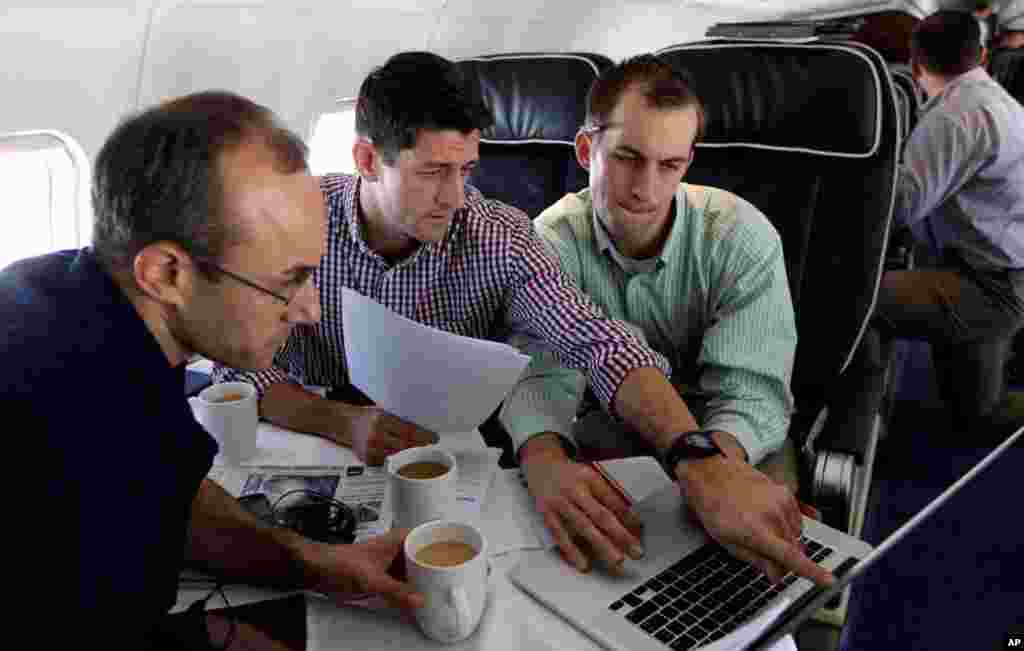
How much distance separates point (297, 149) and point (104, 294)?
0.25m

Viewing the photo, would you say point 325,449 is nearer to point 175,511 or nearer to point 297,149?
point 175,511

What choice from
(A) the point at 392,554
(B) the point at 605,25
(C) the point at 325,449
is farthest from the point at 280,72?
(B) the point at 605,25

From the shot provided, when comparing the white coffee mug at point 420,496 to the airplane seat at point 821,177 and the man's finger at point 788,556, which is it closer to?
the man's finger at point 788,556

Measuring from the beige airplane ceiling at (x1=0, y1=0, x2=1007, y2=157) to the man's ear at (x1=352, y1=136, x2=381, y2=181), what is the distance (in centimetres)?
64

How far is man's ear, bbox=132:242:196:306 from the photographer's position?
788mm

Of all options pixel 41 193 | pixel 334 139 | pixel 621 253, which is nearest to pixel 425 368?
pixel 621 253

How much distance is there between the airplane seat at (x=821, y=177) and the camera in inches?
63.5

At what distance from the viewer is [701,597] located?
2.95ft

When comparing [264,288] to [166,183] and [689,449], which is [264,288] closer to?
[166,183]

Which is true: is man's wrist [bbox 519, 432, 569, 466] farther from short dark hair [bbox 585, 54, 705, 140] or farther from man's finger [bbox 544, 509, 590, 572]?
short dark hair [bbox 585, 54, 705, 140]

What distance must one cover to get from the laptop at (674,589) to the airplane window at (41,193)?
1256mm

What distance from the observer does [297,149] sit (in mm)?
871

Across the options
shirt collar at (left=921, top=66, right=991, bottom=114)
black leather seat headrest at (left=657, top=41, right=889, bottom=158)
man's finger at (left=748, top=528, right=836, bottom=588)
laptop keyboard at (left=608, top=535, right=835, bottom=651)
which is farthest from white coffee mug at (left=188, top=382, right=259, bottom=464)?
shirt collar at (left=921, top=66, right=991, bottom=114)

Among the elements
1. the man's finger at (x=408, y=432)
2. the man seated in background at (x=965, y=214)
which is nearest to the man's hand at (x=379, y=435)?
the man's finger at (x=408, y=432)
